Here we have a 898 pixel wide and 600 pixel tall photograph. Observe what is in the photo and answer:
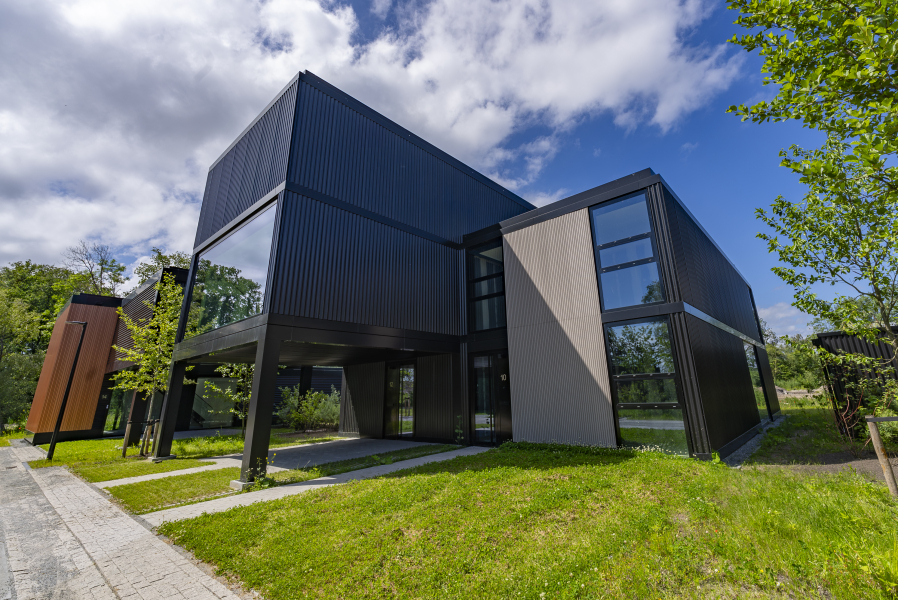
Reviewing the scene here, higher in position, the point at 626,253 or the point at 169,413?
the point at 626,253

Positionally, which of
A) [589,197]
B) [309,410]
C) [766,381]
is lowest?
[309,410]

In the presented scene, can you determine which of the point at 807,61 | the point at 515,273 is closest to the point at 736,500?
the point at 807,61

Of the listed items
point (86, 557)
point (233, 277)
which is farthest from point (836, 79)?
point (233, 277)

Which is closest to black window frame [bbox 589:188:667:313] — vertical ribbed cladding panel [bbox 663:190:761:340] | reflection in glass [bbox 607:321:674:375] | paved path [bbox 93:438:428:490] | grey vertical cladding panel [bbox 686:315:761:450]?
vertical ribbed cladding panel [bbox 663:190:761:340]

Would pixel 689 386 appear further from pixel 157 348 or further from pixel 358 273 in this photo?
pixel 157 348

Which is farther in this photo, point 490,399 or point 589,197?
point 490,399

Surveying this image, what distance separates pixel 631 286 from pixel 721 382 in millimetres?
3695

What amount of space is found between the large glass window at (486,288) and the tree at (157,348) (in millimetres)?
10563

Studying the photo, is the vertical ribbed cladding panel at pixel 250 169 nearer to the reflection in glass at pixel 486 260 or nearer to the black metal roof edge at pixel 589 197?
the reflection in glass at pixel 486 260

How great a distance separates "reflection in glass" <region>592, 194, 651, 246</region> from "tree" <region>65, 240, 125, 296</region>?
37.4 m

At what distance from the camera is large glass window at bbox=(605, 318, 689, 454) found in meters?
7.98

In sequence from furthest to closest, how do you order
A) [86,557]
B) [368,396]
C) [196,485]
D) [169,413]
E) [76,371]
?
[76,371]
[368,396]
[169,413]
[196,485]
[86,557]

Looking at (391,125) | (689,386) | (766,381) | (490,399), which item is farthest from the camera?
(766,381)

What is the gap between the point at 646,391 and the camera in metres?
8.33
